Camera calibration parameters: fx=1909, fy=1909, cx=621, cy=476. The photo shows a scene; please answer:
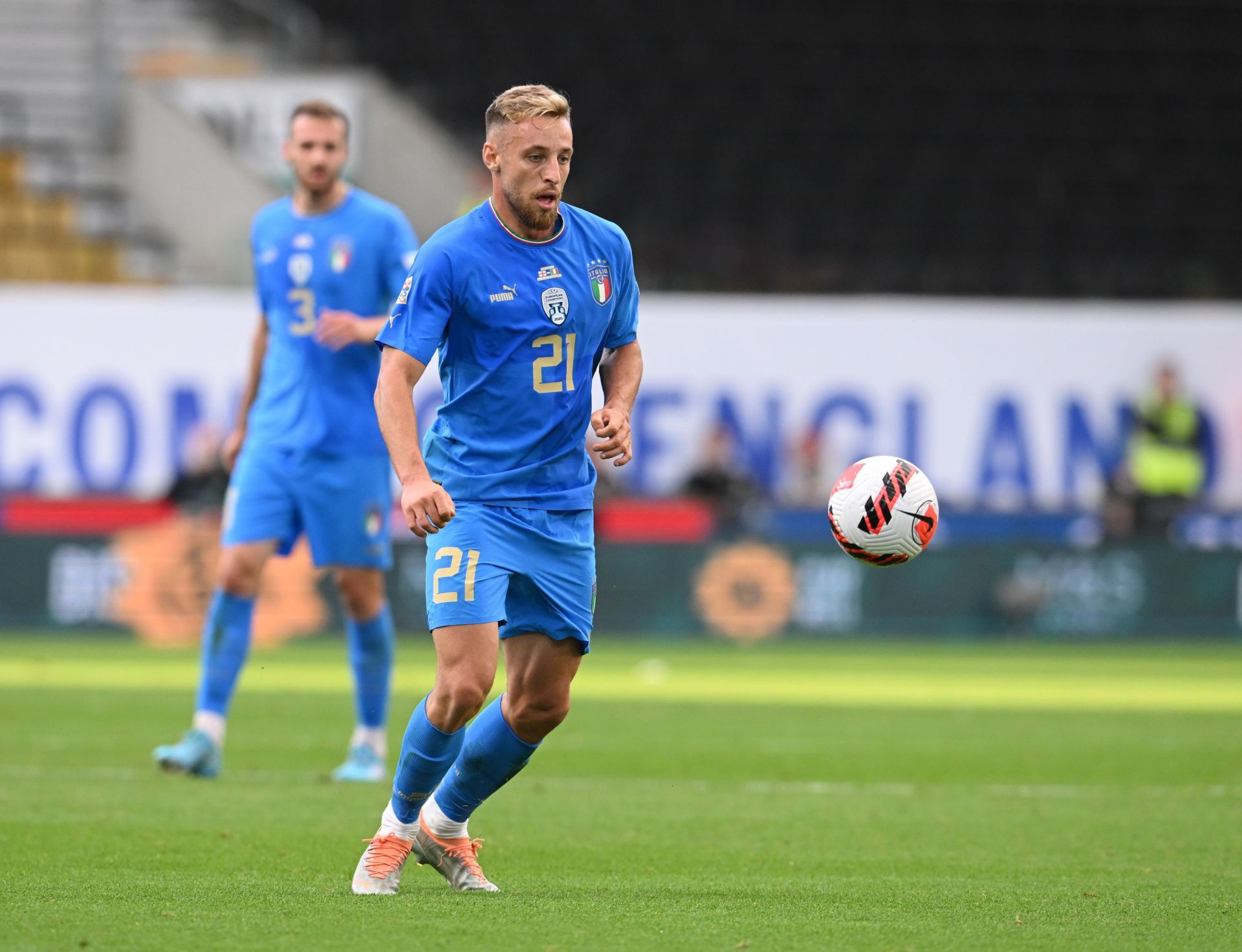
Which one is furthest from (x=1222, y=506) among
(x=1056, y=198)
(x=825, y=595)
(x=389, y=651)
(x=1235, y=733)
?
(x=389, y=651)

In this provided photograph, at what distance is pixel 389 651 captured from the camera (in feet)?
27.3

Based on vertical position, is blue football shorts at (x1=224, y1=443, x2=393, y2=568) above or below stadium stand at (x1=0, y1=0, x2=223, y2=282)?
below

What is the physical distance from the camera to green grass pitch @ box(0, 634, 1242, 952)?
4.96 meters

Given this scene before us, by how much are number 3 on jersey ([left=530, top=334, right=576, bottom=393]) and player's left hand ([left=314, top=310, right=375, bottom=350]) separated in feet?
7.87

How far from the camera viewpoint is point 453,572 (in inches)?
211

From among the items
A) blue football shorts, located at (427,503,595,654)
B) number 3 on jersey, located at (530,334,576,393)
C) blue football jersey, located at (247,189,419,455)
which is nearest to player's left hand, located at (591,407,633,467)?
number 3 on jersey, located at (530,334,576,393)

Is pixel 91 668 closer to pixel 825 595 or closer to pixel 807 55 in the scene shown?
pixel 825 595

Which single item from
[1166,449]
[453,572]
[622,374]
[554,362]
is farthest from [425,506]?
[1166,449]

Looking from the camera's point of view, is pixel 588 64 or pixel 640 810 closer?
pixel 640 810

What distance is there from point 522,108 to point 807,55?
20.1 metres

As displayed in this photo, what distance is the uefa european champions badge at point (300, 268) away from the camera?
8.20m

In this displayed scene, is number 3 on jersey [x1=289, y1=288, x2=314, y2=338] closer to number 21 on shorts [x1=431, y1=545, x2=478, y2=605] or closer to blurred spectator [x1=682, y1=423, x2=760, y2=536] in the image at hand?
number 21 on shorts [x1=431, y1=545, x2=478, y2=605]

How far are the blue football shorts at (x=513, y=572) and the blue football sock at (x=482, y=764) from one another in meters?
0.28

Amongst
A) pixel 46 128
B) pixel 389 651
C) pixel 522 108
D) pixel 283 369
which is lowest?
pixel 389 651
